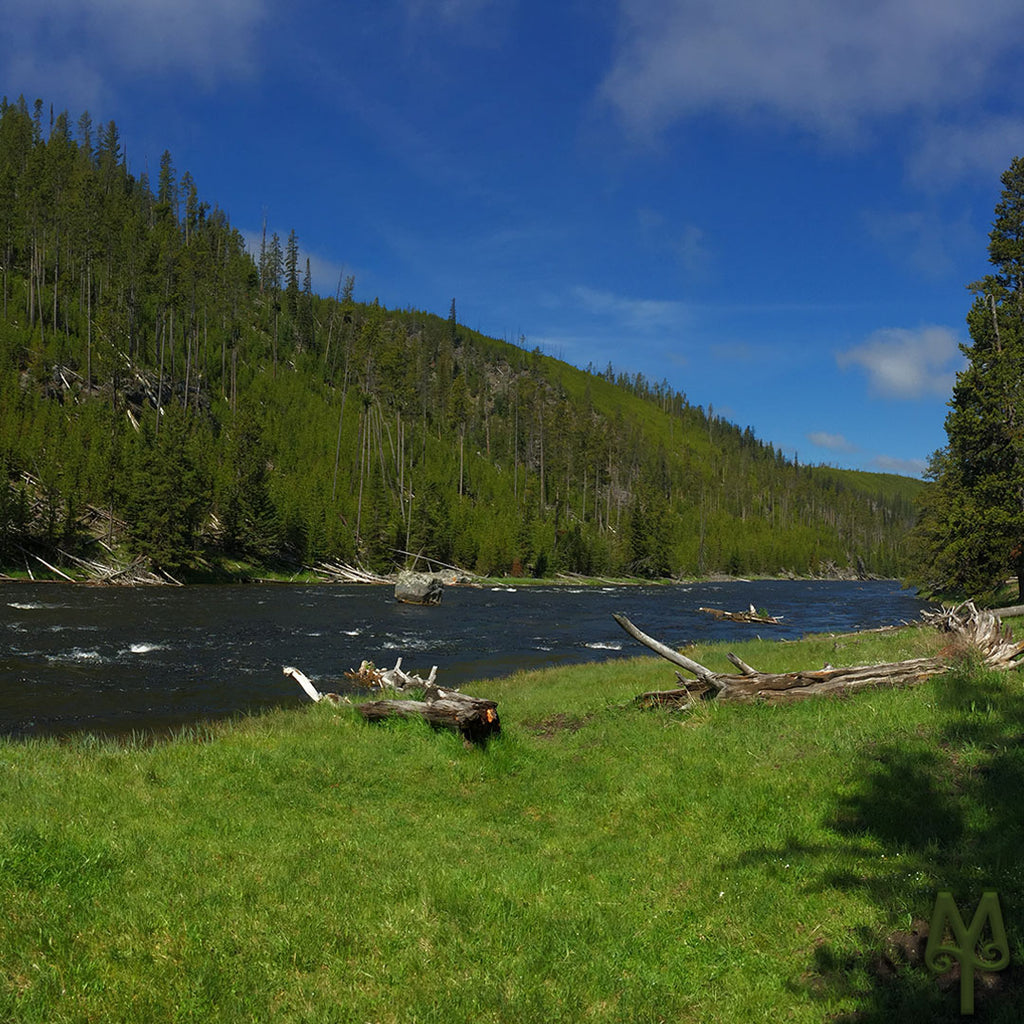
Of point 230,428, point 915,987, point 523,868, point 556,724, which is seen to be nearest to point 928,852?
point 915,987

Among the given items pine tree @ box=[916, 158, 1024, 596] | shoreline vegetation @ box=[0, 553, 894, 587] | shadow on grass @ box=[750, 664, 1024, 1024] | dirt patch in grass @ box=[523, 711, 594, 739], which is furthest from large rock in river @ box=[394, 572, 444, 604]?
shadow on grass @ box=[750, 664, 1024, 1024]

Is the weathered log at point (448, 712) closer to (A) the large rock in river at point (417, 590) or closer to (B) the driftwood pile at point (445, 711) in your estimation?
(B) the driftwood pile at point (445, 711)

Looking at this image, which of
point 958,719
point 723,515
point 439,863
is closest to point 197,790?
point 439,863

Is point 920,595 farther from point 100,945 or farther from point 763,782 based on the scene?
point 100,945

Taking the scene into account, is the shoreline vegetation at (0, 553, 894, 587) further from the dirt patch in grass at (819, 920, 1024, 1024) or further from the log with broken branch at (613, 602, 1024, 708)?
the dirt patch in grass at (819, 920, 1024, 1024)

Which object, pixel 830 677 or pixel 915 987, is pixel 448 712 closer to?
pixel 830 677

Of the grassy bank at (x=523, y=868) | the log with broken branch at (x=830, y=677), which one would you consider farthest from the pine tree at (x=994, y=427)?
the grassy bank at (x=523, y=868)

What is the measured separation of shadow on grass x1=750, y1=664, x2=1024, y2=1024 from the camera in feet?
18.1

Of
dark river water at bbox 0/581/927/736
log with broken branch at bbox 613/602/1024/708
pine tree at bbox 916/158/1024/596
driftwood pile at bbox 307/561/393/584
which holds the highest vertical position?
pine tree at bbox 916/158/1024/596

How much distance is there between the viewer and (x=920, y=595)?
85.4 metres

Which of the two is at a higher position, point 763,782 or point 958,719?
point 958,719

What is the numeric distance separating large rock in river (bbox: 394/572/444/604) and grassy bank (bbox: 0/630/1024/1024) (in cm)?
4259

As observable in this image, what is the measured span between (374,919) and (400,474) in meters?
103

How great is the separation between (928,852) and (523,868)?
4655 millimetres
